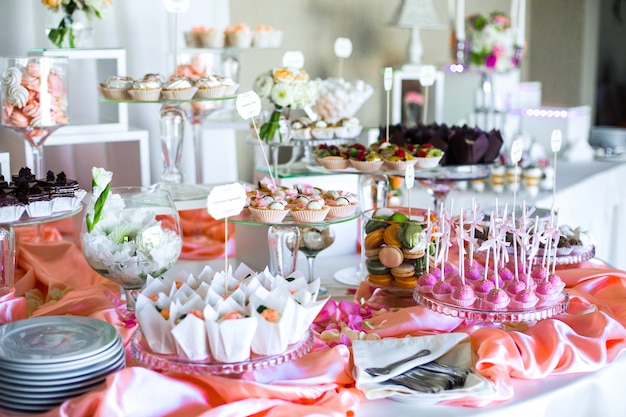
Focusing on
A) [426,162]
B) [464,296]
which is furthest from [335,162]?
[464,296]

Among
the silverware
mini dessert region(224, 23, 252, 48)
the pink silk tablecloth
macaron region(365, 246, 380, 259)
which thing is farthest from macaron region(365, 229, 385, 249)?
mini dessert region(224, 23, 252, 48)

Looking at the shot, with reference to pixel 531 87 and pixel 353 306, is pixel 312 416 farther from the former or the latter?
pixel 531 87

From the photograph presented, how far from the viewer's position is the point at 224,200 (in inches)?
53.4

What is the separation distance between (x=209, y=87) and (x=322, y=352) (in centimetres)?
99

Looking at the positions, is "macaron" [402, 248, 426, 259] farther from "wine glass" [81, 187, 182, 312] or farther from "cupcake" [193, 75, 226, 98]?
"cupcake" [193, 75, 226, 98]

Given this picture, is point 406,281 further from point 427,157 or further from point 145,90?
point 145,90

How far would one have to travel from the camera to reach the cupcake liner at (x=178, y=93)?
7.08 feet

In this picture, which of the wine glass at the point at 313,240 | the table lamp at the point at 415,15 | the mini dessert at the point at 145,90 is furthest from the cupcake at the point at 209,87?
the table lamp at the point at 415,15

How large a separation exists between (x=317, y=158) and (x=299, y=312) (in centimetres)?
96

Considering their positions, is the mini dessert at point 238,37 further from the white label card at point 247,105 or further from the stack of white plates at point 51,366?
the stack of white plates at point 51,366

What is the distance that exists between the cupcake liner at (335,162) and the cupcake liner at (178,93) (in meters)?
0.39

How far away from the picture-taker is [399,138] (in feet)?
7.90

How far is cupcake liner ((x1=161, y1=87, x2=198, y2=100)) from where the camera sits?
85.0 inches

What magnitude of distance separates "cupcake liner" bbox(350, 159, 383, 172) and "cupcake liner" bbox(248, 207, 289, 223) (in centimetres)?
42
